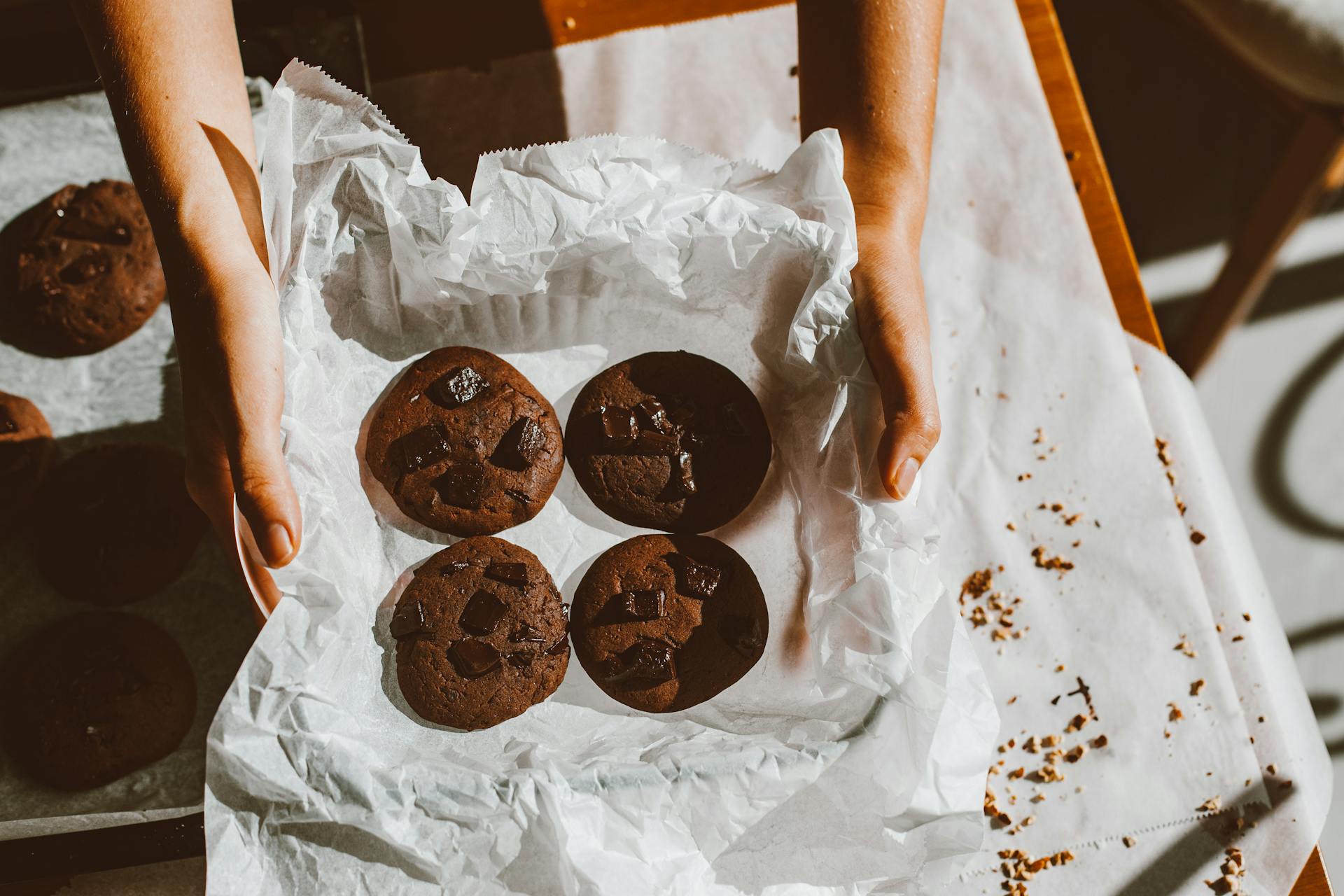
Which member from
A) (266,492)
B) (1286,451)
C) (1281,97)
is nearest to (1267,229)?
(1281,97)

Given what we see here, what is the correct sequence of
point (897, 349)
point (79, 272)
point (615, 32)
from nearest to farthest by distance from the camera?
point (897, 349) < point (79, 272) < point (615, 32)

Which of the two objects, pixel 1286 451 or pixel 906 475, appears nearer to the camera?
pixel 906 475

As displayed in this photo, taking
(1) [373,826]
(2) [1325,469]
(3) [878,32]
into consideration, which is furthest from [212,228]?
(2) [1325,469]

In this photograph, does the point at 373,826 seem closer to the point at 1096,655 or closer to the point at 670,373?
the point at 670,373

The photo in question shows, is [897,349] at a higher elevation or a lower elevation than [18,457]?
higher

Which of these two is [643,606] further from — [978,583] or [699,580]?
[978,583]

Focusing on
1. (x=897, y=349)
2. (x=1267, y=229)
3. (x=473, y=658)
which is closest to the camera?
(x=897, y=349)

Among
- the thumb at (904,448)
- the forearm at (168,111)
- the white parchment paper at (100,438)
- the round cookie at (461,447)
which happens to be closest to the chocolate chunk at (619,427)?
the round cookie at (461,447)
